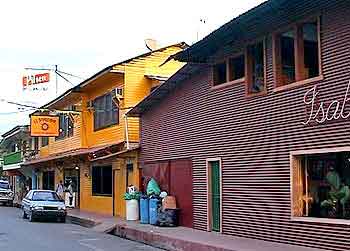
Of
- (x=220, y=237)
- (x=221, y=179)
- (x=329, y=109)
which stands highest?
(x=329, y=109)

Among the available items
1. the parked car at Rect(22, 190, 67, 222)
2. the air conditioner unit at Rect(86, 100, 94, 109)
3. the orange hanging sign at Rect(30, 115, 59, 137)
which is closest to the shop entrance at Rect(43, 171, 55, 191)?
the orange hanging sign at Rect(30, 115, 59, 137)

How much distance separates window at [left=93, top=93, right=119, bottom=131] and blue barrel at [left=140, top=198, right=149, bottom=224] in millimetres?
6601

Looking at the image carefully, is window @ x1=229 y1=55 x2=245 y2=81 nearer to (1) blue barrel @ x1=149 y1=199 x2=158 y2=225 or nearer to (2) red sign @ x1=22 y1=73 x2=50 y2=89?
(1) blue barrel @ x1=149 y1=199 x2=158 y2=225

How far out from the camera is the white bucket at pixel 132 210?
25641 millimetres

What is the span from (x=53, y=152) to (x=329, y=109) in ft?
104

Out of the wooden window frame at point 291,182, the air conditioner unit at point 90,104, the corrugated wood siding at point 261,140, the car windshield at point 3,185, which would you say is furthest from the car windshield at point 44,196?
the car windshield at point 3,185

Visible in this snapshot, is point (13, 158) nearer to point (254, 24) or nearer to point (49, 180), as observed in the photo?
point (49, 180)

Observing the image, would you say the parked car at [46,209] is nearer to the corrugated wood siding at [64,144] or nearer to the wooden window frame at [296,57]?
the corrugated wood siding at [64,144]

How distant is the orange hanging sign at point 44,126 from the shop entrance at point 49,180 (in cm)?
959

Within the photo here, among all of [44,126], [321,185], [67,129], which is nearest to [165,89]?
[321,185]

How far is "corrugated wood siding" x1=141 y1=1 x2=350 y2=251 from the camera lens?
46.2 ft

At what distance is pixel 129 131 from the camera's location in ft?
92.5

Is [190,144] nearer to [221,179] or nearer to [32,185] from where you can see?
[221,179]

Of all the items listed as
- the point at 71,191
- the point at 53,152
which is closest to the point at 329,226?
the point at 71,191
